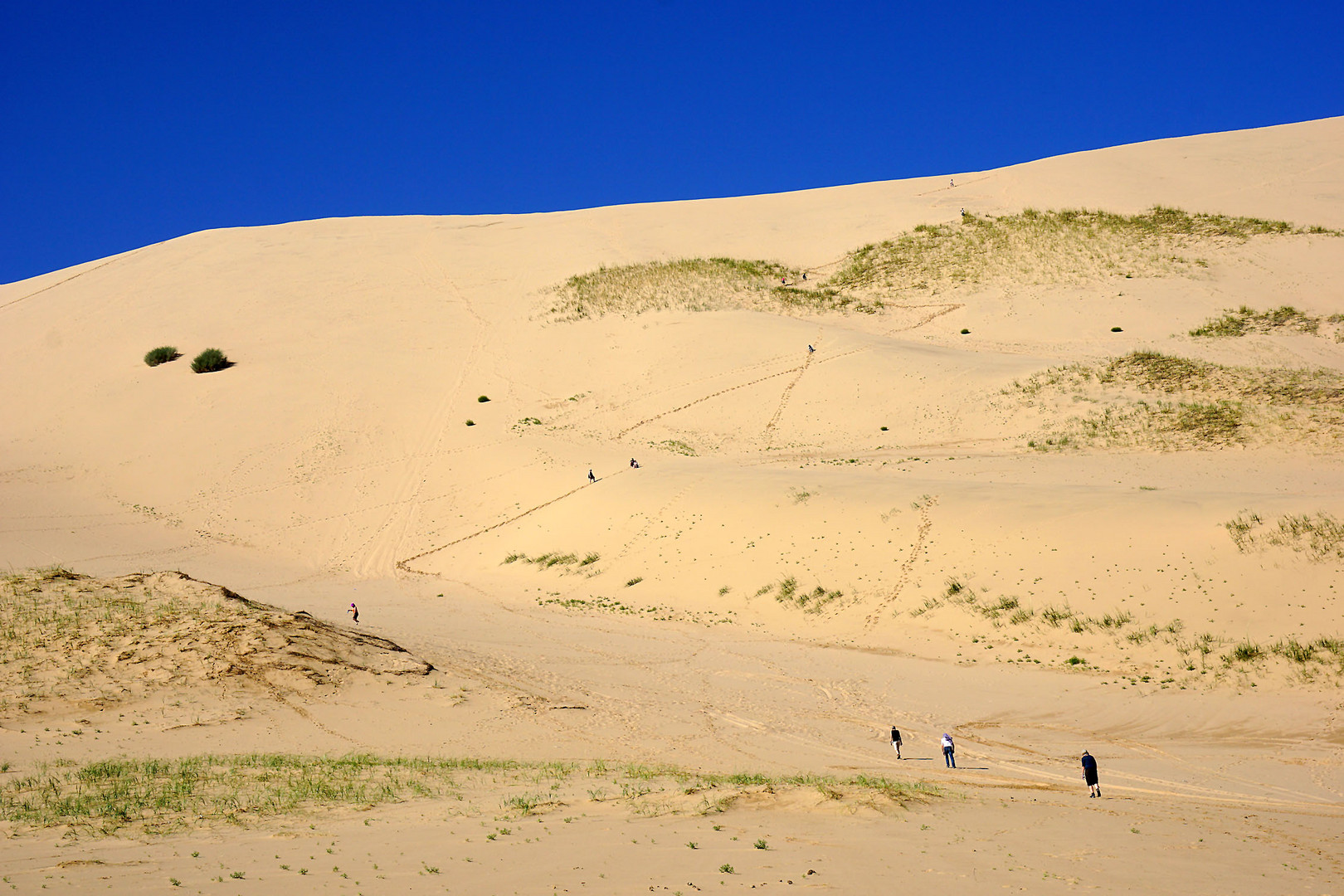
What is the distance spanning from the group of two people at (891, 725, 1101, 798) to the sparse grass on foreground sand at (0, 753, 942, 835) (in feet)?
4.30

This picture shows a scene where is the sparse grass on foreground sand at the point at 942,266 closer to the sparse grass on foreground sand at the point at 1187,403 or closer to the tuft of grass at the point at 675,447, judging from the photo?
the tuft of grass at the point at 675,447

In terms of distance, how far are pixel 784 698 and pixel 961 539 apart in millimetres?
7837

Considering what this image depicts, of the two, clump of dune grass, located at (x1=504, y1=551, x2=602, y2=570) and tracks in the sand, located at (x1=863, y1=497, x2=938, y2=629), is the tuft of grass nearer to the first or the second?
clump of dune grass, located at (x1=504, y1=551, x2=602, y2=570)

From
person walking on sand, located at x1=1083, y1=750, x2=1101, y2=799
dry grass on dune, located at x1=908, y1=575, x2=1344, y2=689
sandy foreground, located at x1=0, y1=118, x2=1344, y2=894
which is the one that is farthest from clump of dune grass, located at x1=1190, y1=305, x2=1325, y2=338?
person walking on sand, located at x1=1083, y1=750, x2=1101, y2=799

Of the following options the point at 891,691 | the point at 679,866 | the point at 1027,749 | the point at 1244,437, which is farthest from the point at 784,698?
the point at 1244,437

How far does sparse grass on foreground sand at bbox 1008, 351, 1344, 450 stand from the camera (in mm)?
30781

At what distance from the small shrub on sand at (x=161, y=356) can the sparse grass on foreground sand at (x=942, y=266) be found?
61.5 feet

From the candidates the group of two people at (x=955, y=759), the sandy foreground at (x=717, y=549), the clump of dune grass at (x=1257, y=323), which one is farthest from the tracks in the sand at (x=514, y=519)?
the clump of dune grass at (x=1257, y=323)

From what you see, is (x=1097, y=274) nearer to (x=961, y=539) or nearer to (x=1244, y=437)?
(x=1244, y=437)

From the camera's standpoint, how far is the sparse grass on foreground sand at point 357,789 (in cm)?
1011

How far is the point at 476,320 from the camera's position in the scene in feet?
Result: 168

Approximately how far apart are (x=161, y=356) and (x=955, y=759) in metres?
44.5

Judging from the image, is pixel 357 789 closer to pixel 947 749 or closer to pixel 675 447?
pixel 947 749

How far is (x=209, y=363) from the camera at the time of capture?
45.5m
